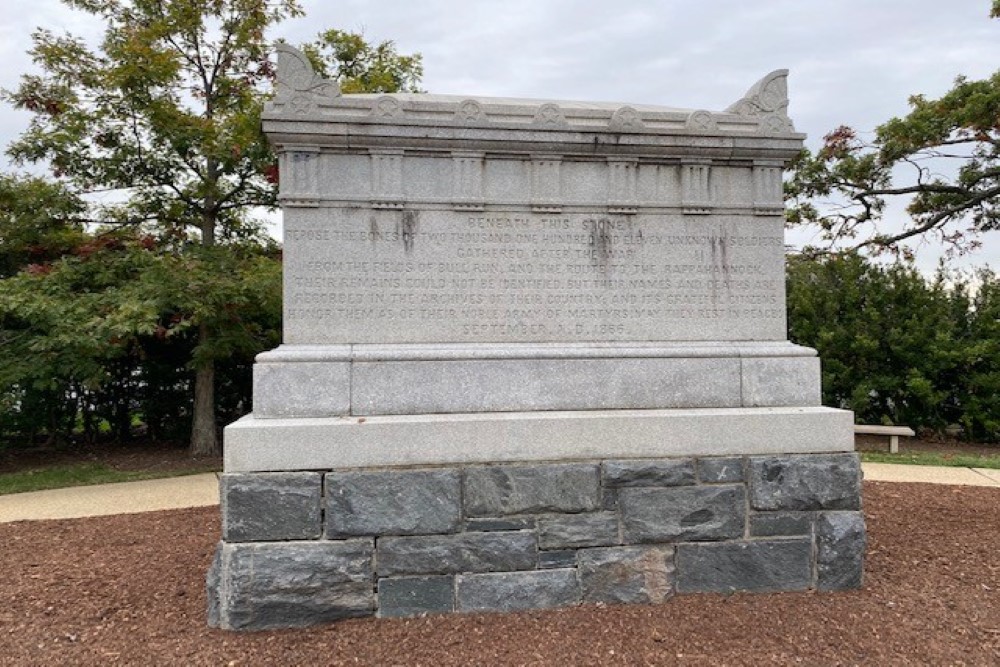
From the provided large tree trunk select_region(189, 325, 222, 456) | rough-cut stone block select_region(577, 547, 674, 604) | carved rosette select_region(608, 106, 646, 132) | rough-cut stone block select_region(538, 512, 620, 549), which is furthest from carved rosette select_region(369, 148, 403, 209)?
large tree trunk select_region(189, 325, 222, 456)

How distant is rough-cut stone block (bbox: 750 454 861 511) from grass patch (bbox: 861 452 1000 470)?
5.19m

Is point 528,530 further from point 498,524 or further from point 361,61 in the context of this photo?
point 361,61

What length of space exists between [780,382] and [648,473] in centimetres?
103

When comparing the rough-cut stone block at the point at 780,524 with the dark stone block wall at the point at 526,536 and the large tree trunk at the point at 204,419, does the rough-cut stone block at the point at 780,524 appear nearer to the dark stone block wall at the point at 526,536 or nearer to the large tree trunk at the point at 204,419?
the dark stone block wall at the point at 526,536

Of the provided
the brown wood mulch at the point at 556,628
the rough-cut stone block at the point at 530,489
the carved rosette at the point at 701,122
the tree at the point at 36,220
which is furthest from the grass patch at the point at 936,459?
the tree at the point at 36,220

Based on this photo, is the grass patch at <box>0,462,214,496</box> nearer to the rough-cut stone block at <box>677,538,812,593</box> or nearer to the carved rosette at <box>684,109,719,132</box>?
the rough-cut stone block at <box>677,538,812,593</box>

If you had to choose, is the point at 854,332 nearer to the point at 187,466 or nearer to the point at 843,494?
the point at 843,494

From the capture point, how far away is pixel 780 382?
383cm

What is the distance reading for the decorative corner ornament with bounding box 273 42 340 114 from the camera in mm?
3525

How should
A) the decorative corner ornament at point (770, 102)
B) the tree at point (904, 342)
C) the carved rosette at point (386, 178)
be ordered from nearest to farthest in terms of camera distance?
the carved rosette at point (386, 178) < the decorative corner ornament at point (770, 102) < the tree at point (904, 342)

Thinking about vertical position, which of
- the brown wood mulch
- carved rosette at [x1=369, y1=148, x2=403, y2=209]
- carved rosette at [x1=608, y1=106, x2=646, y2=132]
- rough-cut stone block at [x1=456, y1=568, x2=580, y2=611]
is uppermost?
carved rosette at [x1=608, y1=106, x2=646, y2=132]

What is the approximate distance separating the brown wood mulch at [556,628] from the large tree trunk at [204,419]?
15.4 feet

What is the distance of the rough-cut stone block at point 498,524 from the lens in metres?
3.36

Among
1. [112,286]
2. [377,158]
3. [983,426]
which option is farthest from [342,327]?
[983,426]
